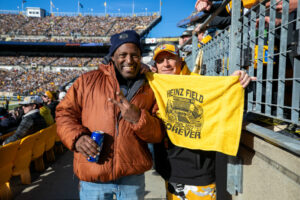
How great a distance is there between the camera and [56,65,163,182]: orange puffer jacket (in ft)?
5.54

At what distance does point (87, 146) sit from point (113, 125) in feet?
0.87

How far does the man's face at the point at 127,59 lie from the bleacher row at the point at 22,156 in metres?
2.34

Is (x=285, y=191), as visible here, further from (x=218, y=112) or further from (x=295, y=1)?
(x=295, y=1)

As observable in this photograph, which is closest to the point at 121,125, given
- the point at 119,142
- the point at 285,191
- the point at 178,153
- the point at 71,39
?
the point at 119,142

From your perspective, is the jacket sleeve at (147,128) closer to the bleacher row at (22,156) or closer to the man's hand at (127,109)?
the man's hand at (127,109)

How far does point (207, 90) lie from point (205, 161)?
0.64 metres

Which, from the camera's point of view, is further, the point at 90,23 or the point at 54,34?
the point at 90,23

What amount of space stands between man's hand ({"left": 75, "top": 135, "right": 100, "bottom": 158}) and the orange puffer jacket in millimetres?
49

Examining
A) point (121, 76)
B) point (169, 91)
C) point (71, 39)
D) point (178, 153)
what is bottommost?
point (178, 153)

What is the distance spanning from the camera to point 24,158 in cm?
380

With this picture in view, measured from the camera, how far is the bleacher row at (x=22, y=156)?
3088mm

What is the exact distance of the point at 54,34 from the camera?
4494 centimetres

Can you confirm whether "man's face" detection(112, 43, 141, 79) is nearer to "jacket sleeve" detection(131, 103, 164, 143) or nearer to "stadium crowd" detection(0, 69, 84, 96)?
"jacket sleeve" detection(131, 103, 164, 143)

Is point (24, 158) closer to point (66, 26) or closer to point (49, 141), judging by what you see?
point (49, 141)
